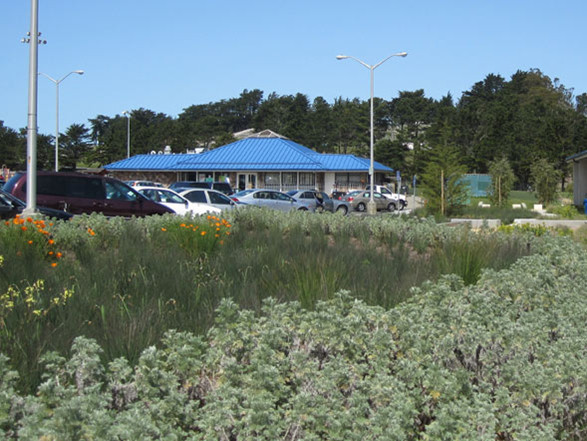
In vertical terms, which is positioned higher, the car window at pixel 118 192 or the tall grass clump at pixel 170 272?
the car window at pixel 118 192

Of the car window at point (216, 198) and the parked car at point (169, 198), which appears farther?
the car window at point (216, 198)

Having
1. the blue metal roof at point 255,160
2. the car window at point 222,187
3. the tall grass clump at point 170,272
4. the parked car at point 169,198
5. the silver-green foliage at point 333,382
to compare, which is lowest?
the silver-green foliage at point 333,382

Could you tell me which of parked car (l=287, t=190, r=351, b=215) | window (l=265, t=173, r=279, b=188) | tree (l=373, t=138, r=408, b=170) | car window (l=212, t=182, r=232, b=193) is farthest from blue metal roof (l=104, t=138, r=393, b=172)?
tree (l=373, t=138, r=408, b=170)

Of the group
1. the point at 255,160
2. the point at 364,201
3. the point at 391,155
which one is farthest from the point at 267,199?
the point at 391,155

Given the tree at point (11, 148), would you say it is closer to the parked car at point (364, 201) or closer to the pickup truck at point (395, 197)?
the pickup truck at point (395, 197)

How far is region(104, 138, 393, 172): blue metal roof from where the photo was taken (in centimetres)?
6053

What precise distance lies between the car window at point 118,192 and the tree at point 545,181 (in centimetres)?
2576

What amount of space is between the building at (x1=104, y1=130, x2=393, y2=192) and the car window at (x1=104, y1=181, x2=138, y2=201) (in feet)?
132

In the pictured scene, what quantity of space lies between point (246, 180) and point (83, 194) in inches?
1706

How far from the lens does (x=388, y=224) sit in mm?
12758

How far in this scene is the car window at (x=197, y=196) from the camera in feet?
88.7

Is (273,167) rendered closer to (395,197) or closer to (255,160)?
(255,160)

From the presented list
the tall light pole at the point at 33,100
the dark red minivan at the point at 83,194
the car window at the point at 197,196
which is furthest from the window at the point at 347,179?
the tall light pole at the point at 33,100

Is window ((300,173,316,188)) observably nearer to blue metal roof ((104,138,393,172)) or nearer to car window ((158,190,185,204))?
blue metal roof ((104,138,393,172))
